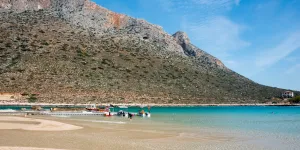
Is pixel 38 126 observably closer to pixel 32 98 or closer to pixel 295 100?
pixel 32 98

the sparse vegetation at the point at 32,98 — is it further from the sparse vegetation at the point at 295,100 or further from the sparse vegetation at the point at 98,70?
the sparse vegetation at the point at 295,100

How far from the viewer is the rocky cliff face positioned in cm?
8731

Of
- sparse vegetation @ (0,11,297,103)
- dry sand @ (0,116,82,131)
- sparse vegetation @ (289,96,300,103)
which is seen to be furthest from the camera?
sparse vegetation @ (289,96,300,103)

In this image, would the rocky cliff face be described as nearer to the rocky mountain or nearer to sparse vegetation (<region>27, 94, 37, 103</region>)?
the rocky mountain

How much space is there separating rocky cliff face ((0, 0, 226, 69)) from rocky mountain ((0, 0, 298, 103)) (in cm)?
27

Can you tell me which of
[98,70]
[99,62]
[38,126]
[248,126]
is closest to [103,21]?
[99,62]

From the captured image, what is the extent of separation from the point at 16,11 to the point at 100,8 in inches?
989

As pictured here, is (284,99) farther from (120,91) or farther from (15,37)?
(15,37)

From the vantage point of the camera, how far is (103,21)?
94062 millimetres

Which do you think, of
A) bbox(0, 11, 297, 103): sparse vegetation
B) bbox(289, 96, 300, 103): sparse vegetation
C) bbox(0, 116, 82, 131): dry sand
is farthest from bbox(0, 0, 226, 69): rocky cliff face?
bbox(0, 116, 82, 131): dry sand

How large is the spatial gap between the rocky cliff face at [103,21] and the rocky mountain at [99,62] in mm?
271

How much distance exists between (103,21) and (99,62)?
24.4 meters

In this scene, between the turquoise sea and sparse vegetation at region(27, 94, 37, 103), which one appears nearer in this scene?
the turquoise sea

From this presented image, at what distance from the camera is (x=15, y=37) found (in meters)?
71.9
